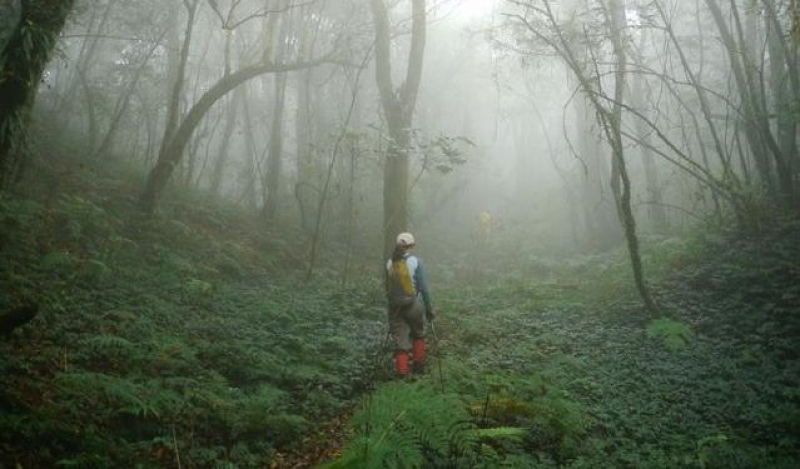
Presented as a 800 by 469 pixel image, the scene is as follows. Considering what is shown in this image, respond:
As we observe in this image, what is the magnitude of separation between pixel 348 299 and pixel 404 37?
67.6 ft

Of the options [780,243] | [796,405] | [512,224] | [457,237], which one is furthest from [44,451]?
[512,224]

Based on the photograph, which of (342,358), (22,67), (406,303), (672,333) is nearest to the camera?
(22,67)

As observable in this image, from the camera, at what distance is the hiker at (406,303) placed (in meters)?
7.32

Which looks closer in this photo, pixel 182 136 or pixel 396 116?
pixel 396 116

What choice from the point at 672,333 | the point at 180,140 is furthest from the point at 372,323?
the point at 180,140

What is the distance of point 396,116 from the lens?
11820 millimetres

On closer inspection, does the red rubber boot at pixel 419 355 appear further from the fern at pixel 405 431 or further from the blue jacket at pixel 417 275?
the fern at pixel 405 431

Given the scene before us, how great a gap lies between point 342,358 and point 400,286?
127 centimetres

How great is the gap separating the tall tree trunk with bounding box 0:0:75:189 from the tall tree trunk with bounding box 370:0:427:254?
5732 mm

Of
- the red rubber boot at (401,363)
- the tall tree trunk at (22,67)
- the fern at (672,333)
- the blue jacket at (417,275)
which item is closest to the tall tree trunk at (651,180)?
the fern at (672,333)

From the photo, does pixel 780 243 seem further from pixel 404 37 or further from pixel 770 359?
pixel 404 37

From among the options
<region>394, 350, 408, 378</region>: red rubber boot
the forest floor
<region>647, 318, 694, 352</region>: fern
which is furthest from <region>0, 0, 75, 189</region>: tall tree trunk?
<region>647, 318, 694, 352</region>: fern

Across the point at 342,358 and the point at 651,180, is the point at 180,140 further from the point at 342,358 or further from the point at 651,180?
the point at 651,180

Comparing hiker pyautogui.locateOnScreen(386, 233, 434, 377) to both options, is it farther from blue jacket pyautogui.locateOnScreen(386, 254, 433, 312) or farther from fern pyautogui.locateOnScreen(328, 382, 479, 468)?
fern pyautogui.locateOnScreen(328, 382, 479, 468)
